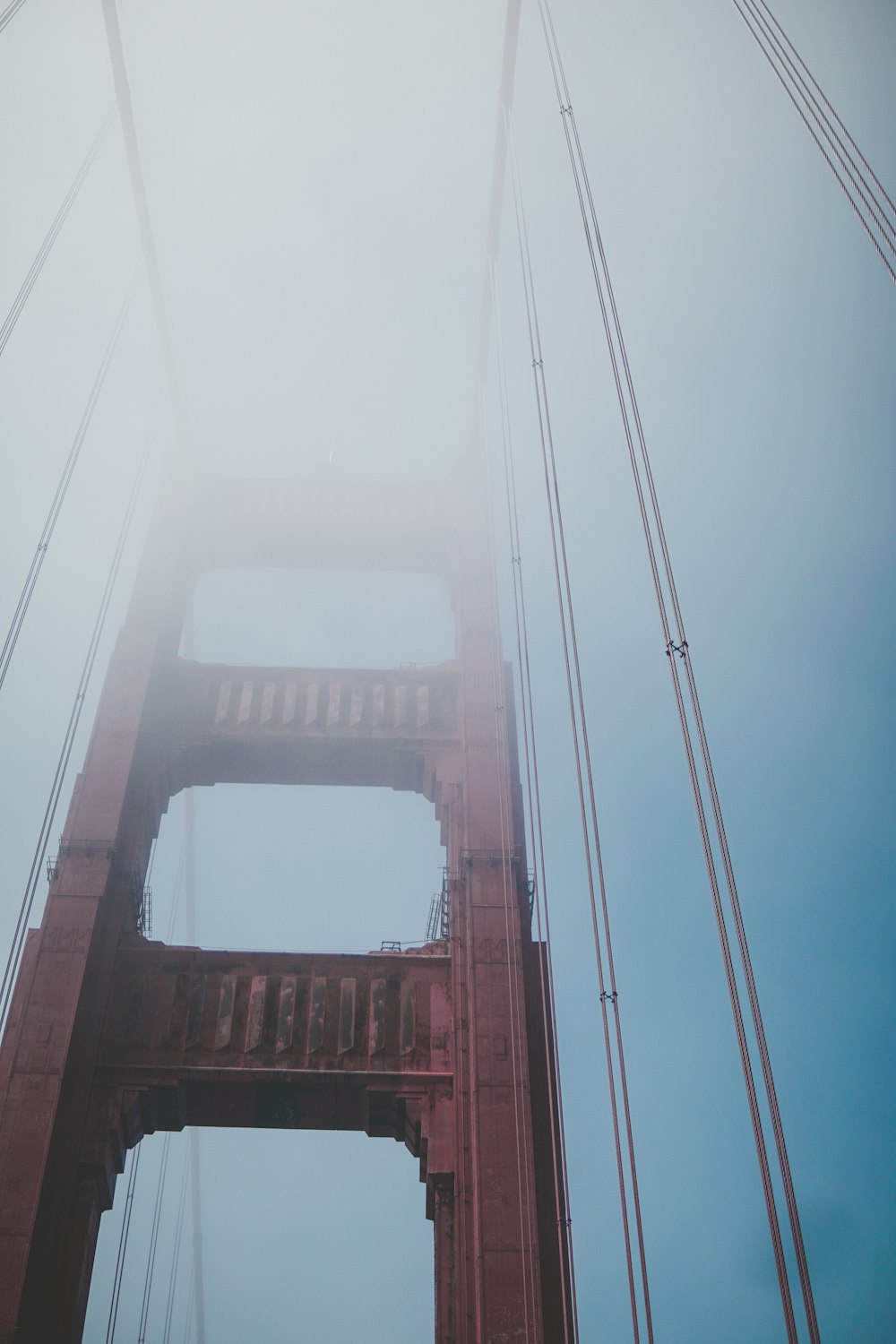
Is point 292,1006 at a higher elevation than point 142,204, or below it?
below

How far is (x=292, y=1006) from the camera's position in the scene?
17234mm

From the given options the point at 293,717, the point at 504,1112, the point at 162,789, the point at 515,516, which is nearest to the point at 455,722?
the point at 293,717

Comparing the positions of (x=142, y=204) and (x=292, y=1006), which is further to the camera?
(x=142, y=204)

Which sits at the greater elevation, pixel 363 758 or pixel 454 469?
pixel 454 469

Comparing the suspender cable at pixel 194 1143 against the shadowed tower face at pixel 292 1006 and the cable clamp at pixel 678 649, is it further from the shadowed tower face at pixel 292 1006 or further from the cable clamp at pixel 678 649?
the cable clamp at pixel 678 649

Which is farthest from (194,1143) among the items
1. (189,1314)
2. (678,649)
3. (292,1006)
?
(678,649)

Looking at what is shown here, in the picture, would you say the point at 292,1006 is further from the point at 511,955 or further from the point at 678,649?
the point at 678,649

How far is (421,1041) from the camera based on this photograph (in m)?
17.0

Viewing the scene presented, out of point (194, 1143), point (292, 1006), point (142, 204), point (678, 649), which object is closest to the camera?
point (678, 649)

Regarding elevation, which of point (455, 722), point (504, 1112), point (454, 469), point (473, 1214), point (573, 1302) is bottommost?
point (573, 1302)

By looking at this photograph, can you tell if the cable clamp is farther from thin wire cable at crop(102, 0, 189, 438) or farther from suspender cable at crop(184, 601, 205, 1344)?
suspender cable at crop(184, 601, 205, 1344)

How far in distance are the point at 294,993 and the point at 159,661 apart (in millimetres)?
7854

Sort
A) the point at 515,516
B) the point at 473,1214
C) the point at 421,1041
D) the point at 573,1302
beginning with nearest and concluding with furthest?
the point at 573,1302 → the point at 473,1214 → the point at 421,1041 → the point at 515,516

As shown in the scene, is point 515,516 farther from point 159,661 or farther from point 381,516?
point 159,661
